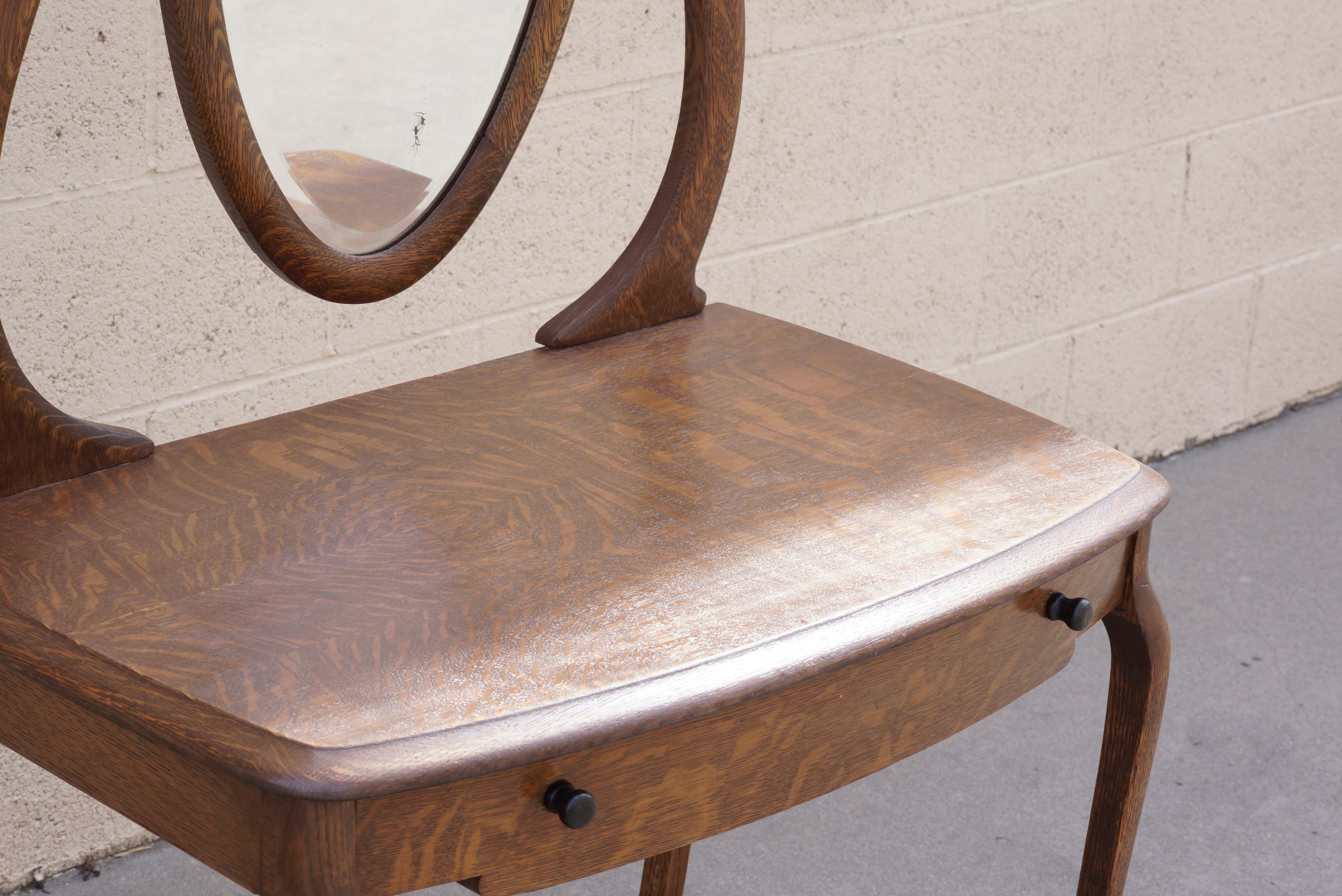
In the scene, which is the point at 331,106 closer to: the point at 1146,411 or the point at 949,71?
the point at 949,71

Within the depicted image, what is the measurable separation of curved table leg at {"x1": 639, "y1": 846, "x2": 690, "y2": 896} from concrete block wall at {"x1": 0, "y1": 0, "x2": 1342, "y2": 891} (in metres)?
0.55

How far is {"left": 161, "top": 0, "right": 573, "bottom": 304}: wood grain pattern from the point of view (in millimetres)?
844

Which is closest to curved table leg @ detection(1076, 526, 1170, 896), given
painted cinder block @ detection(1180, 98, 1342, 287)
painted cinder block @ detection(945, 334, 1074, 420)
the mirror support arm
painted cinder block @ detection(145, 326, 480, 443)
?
the mirror support arm

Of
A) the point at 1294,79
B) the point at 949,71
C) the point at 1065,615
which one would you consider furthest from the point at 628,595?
the point at 1294,79

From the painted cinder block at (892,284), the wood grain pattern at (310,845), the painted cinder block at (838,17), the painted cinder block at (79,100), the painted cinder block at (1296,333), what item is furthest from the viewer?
the painted cinder block at (1296,333)

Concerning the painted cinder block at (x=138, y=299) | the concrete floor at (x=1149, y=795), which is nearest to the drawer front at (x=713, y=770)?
the concrete floor at (x=1149, y=795)

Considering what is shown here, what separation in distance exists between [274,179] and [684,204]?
0.32 meters

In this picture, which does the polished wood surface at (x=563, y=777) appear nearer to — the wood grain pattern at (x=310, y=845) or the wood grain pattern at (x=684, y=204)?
the wood grain pattern at (x=310, y=845)

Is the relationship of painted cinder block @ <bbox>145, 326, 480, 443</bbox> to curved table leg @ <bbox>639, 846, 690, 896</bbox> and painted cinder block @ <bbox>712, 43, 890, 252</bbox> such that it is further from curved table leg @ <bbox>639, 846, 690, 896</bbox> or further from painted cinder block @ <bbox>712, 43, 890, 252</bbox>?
curved table leg @ <bbox>639, 846, 690, 896</bbox>

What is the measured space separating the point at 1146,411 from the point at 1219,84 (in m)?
0.51

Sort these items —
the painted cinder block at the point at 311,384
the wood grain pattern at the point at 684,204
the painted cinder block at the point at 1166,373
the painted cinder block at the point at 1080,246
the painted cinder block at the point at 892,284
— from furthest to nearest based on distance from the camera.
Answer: the painted cinder block at the point at 1166,373, the painted cinder block at the point at 1080,246, the painted cinder block at the point at 892,284, the painted cinder block at the point at 311,384, the wood grain pattern at the point at 684,204

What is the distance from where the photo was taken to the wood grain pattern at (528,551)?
67 cm

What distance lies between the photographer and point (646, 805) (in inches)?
28.8

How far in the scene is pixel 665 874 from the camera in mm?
1328
